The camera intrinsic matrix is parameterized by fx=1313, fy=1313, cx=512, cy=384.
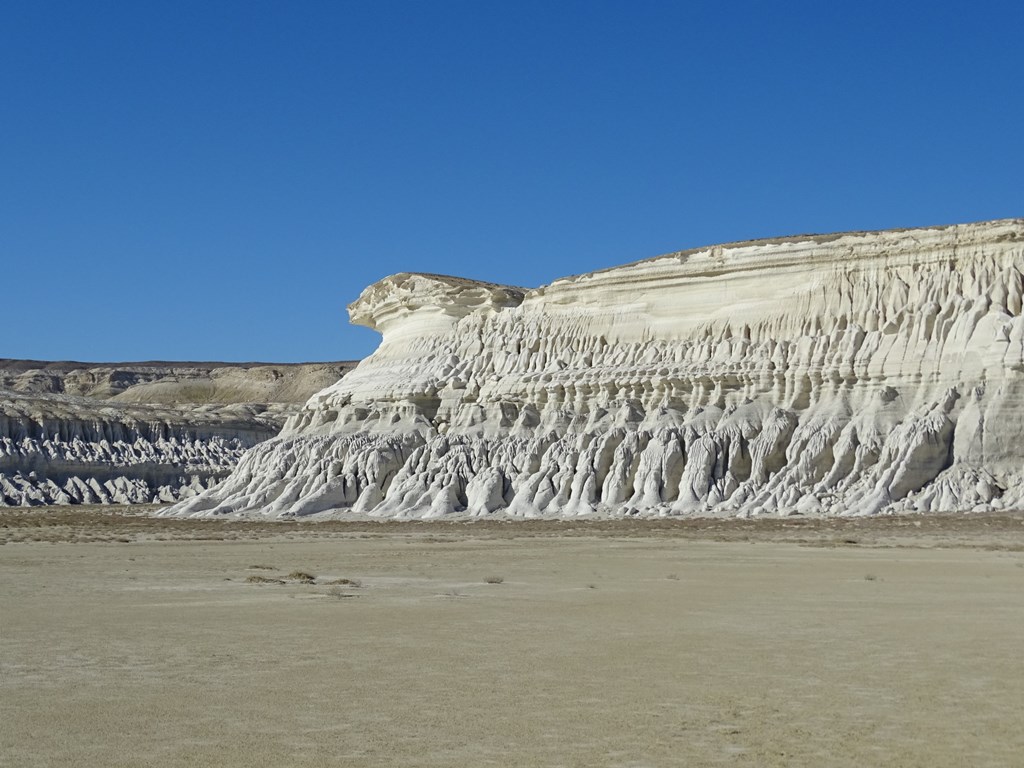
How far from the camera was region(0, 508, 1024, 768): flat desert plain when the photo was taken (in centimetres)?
753

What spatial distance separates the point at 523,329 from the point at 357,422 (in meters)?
8.14

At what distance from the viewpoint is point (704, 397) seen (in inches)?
1768

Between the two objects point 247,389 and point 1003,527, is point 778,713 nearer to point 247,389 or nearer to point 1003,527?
point 1003,527

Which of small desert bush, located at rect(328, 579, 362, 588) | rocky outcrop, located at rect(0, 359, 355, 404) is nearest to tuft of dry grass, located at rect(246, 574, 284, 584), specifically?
small desert bush, located at rect(328, 579, 362, 588)

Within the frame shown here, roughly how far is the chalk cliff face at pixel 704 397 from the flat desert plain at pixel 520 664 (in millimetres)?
14671

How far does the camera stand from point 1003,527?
2984 centimetres

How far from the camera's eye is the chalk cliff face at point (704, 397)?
37500mm

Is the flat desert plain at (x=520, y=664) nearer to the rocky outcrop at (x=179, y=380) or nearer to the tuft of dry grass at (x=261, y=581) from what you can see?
the tuft of dry grass at (x=261, y=581)

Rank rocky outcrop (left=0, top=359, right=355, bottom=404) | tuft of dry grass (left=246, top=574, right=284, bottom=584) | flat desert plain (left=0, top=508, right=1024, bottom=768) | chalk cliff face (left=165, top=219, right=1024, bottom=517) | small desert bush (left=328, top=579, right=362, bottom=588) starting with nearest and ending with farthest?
flat desert plain (left=0, top=508, right=1024, bottom=768) < small desert bush (left=328, top=579, right=362, bottom=588) < tuft of dry grass (left=246, top=574, right=284, bottom=584) < chalk cliff face (left=165, top=219, right=1024, bottom=517) < rocky outcrop (left=0, top=359, right=355, bottom=404)

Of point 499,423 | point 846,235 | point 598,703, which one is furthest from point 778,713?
point 499,423

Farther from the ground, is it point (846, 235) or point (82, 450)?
point (846, 235)

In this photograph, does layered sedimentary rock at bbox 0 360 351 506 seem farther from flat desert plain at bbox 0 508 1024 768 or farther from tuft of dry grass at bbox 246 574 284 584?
tuft of dry grass at bbox 246 574 284 584

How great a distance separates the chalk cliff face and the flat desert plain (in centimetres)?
1467

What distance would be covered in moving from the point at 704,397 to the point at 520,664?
34866mm
